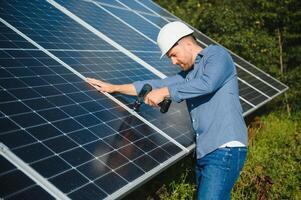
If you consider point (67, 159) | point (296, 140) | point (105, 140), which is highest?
point (67, 159)

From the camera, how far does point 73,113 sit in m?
4.32

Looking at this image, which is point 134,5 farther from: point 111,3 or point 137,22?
point 137,22

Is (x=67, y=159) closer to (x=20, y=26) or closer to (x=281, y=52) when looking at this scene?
(x=20, y=26)

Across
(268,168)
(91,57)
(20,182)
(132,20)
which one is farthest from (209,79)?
(132,20)

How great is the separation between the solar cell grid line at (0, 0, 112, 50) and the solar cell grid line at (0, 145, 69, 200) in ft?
8.31

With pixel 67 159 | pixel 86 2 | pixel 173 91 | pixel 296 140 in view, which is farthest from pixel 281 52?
pixel 67 159

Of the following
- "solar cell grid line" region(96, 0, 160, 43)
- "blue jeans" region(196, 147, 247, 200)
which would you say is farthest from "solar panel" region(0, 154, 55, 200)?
"solar cell grid line" region(96, 0, 160, 43)

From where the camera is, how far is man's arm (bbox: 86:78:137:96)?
5207 millimetres

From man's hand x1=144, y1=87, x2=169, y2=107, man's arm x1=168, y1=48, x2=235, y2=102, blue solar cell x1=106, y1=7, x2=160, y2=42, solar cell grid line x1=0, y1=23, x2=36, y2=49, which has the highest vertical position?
solar cell grid line x1=0, y1=23, x2=36, y2=49

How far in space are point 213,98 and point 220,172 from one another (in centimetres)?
87

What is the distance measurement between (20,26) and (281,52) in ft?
41.7

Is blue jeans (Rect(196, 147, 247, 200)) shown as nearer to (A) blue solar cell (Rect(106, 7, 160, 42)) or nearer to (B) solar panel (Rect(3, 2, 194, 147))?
(B) solar panel (Rect(3, 2, 194, 147))

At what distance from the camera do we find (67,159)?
356cm

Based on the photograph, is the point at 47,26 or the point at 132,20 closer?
the point at 47,26
